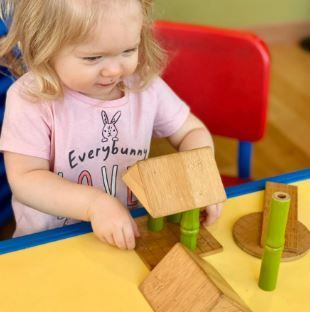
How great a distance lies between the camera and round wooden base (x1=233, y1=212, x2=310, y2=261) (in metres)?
0.63

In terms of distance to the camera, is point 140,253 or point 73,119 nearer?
point 140,253

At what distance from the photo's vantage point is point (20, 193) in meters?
0.72

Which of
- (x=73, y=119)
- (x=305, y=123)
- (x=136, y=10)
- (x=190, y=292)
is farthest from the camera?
(x=305, y=123)

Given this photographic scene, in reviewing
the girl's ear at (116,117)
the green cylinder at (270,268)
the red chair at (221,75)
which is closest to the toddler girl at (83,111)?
the girl's ear at (116,117)

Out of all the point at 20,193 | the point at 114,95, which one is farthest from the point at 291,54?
the point at 20,193

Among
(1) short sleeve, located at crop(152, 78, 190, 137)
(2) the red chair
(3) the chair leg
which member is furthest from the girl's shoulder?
(3) the chair leg

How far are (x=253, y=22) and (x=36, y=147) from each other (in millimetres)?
2455

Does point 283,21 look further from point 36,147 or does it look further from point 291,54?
point 36,147

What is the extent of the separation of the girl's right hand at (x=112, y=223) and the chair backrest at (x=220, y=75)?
0.54 meters

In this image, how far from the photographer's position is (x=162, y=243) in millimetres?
643

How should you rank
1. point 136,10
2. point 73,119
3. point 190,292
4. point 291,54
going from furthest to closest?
point 291,54 < point 73,119 < point 136,10 < point 190,292

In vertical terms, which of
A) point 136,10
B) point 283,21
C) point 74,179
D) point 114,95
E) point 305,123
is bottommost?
point 305,123

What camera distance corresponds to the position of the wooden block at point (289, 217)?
65 cm

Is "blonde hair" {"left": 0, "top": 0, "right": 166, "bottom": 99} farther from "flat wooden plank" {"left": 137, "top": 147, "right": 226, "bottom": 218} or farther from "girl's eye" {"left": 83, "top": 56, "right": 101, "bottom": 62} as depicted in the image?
"flat wooden plank" {"left": 137, "top": 147, "right": 226, "bottom": 218}
